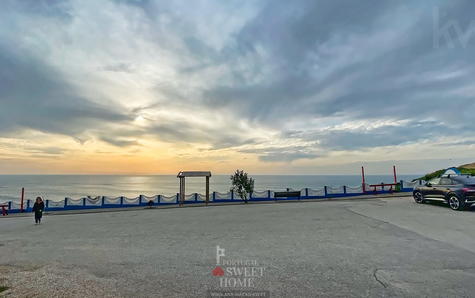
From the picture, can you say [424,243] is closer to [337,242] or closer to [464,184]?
[337,242]

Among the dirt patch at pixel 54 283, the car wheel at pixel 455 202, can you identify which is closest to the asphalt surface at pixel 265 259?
the dirt patch at pixel 54 283

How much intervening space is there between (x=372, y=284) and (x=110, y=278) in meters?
5.64

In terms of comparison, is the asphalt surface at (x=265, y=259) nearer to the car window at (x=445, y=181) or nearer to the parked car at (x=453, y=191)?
the parked car at (x=453, y=191)

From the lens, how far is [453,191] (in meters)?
13.4

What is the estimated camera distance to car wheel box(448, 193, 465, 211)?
13.0 m

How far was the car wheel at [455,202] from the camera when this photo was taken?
42.6 ft

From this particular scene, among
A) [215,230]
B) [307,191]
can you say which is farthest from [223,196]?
[215,230]

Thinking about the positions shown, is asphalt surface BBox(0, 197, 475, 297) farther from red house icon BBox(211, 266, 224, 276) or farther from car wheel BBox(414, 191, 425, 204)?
car wheel BBox(414, 191, 425, 204)

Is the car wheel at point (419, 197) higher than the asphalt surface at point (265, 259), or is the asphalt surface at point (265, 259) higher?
the car wheel at point (419, 197)

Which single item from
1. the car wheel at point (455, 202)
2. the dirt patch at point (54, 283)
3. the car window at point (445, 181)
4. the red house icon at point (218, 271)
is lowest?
the red house icon at point (218, 271)

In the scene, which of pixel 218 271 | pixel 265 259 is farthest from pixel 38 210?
pixel 265 259

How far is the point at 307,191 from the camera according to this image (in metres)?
23.4

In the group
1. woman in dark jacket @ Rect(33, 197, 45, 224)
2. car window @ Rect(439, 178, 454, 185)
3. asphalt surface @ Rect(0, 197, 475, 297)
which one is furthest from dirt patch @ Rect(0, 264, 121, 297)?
car window @ Rect(439, 178, 454, 185)

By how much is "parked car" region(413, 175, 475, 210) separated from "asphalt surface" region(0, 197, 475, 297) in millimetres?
2499
